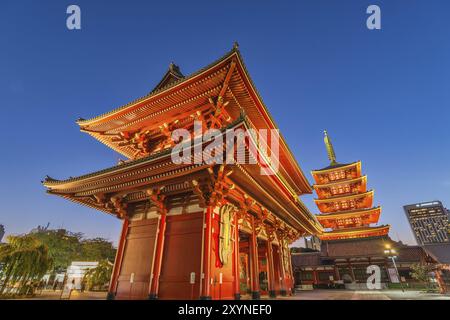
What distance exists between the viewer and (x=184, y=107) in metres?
12.3

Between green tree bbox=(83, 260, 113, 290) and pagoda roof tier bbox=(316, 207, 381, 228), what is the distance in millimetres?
29283

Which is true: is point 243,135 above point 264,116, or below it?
below

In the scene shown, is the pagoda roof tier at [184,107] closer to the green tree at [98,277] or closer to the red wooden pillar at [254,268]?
the red wooden pillar at [254,268]

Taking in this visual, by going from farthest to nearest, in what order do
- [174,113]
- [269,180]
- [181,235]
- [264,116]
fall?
1. [264,116]
2. [174,113]
3. [269,180]
4. [181,235]

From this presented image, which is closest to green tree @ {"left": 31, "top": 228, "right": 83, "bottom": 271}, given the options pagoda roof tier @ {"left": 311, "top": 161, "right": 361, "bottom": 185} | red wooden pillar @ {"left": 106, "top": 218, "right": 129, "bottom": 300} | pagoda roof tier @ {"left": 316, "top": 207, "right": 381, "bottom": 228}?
red wooden pillar @ {"left": 106, "top": 218, "right": 129, "bottom": 300}

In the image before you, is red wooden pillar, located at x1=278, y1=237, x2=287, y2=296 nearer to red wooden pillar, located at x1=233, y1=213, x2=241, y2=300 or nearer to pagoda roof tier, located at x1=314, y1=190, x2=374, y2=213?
red wooden pillar, located at x1=233, y1=213, x2=241, y2=300

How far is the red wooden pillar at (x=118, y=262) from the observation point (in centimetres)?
1045

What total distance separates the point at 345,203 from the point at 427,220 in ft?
610

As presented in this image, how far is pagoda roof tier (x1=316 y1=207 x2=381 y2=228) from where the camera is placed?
3419 centimetres

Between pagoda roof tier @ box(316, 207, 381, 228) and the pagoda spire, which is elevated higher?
the pagoda spire

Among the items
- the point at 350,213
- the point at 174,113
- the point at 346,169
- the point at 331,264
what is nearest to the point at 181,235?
the point at 174,113

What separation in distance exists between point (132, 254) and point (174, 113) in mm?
7496

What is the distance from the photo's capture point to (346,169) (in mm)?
37875
